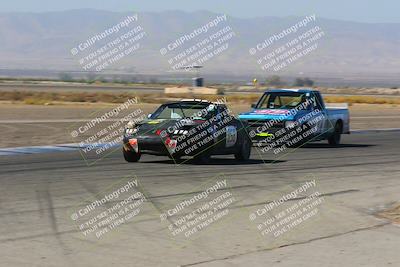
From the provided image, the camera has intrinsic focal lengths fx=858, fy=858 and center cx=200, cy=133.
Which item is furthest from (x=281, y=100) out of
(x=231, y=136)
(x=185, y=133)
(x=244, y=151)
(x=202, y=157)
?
(x=185, y=133)

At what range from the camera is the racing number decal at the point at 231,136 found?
17266 millimetres

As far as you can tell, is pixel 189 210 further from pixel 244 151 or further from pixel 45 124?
pixel 45 124

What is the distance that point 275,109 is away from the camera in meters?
22.3

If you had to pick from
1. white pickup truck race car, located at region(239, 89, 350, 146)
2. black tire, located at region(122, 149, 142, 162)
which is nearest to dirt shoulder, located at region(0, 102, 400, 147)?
white pickup truck race car, located at region(239, 89, 350, 146)

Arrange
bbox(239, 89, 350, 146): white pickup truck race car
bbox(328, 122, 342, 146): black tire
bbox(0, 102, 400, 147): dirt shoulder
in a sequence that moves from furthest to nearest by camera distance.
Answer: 1. bbox(328, 122, 342, 146): black tire
2. bbox(0, 102, 400, 147): dirt shoulder
3. bbox(239, 89, 350, 146): white pickup truck race car

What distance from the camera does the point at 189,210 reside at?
10602 millimetres

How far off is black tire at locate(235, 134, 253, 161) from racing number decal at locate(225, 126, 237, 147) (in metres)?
0.34

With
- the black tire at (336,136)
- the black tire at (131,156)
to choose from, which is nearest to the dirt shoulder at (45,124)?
the black tire at (131,156)

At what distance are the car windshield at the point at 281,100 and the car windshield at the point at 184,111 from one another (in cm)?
574

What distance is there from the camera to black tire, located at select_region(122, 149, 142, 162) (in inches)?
656

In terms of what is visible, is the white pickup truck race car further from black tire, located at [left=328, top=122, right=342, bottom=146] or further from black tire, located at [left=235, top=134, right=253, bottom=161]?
black tire, located at [left=235, top=134, right=253, bottom=161]

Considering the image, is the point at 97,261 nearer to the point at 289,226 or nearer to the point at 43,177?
the point at 289,226

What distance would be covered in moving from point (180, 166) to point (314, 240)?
7468 mm

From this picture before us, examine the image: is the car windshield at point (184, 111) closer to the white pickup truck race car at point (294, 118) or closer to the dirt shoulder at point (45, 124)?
the white pickup truck race car at point (294, 118)
